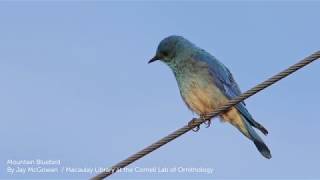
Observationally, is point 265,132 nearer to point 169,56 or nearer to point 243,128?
point 243,128

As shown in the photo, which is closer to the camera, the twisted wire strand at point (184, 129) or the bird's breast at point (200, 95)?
the twisted wire strand at point (184, 129)

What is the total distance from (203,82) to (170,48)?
2.80 ft

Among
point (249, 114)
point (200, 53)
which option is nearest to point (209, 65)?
point (200, 53)

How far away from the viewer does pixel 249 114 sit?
344 inches

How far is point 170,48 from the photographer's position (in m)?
9.66

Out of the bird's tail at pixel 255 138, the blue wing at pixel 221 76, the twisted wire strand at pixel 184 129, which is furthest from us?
the blue wing at pixel 221 76

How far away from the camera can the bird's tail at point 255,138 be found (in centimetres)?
845

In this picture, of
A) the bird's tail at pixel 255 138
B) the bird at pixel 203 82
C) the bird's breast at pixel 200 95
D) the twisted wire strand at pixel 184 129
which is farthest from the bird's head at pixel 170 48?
the twisted wire strand at pixel 184 129

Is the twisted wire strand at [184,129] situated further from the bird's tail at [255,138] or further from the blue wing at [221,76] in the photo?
the blue wing at [221,76]

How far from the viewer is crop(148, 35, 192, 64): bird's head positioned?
9.57m

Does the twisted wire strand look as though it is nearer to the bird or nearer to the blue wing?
the bird

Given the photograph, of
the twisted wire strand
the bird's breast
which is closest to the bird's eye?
the bird's breast

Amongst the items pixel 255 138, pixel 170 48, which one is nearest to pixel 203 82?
pixel 170 48

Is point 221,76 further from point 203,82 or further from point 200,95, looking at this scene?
point 200,95
